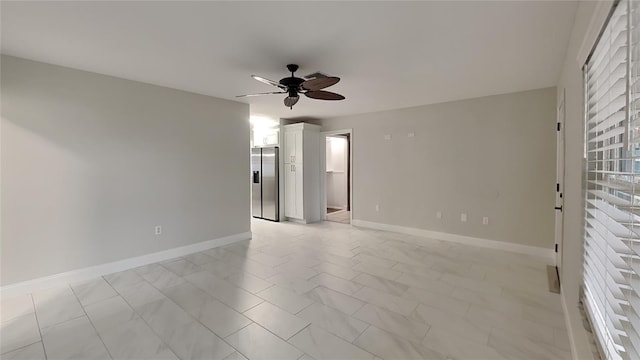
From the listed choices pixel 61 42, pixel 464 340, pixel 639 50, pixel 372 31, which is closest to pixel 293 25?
pixel 372 31

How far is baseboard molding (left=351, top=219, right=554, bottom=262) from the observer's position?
394cm

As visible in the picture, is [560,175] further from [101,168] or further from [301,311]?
[101,168]

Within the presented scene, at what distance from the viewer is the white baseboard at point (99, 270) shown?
2.82 m

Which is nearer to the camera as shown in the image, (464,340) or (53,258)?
(464,340)

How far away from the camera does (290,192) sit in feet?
20.9

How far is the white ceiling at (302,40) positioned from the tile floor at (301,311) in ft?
7.96

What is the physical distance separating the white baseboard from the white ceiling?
2.36 m

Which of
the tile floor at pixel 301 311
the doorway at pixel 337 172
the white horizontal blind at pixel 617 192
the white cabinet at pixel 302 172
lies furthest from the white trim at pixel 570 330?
the doorway at pixel 337 172

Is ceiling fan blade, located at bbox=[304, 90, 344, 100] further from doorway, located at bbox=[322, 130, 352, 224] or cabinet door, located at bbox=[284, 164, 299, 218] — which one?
doorway, located at bbox=[322, 130, 352, 224]

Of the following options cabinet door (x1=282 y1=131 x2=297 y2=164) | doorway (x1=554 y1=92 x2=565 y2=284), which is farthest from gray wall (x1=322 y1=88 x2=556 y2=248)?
cabinet door (x1=282 y1=131 x2=297 y2=164)

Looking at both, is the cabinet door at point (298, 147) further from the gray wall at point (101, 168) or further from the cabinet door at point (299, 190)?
the gray wall at point (101, 168)

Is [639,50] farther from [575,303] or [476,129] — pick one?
[476,129]

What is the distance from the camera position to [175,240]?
3996mm

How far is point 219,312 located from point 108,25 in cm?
258
